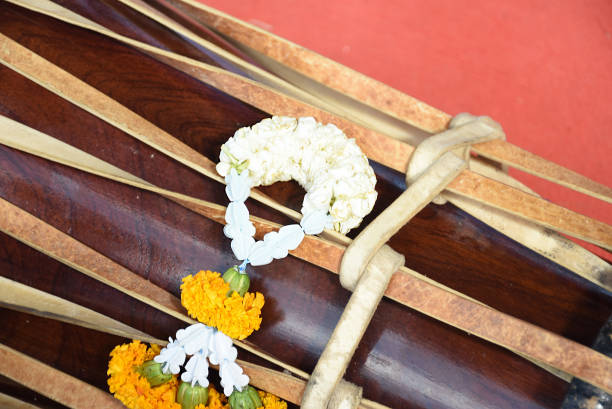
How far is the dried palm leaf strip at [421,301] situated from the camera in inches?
44.6

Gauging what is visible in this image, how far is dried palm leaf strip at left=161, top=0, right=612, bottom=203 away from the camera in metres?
1.38

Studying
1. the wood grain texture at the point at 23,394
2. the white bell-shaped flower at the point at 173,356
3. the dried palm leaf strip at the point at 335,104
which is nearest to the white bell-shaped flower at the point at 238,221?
the white bell-shaped flower at the point at 173,356

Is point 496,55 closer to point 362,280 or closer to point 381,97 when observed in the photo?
point 381,97

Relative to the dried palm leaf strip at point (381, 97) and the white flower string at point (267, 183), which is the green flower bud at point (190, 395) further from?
the dried palm leaf strip at point (381, 97)

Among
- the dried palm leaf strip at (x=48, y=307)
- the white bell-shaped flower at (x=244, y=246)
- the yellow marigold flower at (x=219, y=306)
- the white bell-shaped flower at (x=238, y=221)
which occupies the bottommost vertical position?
the dried palm leaf strip at (x=48, y=307)

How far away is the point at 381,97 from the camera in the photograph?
1.40 m

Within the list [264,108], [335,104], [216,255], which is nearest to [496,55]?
[335,104]

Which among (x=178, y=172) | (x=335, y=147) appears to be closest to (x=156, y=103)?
(x=178, y=172)

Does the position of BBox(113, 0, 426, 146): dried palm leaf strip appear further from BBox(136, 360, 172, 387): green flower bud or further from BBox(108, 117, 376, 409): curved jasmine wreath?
BBox(136, 360, 172, 387): green flower bud

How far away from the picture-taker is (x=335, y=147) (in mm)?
1230

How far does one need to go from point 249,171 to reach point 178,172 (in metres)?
0.19

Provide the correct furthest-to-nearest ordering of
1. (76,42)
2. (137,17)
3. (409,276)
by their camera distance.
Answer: (137,17) → (76,42) → (409,276)

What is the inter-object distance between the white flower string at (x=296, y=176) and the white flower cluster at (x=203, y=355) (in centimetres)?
14

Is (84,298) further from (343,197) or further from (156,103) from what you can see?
(343,197)
